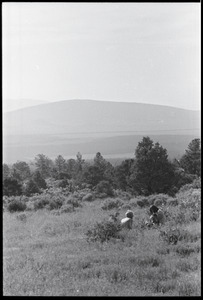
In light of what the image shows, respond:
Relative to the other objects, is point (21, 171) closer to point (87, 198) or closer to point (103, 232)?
point (87, 198)

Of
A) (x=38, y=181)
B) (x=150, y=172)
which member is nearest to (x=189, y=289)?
(x=150, y=172)

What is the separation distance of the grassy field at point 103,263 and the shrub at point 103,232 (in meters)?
0.18

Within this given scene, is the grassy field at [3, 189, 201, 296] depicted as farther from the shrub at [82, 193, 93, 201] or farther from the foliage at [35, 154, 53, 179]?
the foliage at [35, 154, 53, 179]

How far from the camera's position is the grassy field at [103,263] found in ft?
18.9

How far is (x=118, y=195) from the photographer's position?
26.1 m

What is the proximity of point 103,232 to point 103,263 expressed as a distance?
202cm

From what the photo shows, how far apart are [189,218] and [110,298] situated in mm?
6315

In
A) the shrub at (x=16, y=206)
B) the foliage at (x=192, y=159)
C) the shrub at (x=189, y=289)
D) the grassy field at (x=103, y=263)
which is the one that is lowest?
the shrub at (x=16, y=206)

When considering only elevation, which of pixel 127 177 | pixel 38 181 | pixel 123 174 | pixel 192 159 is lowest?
pixel 38 181

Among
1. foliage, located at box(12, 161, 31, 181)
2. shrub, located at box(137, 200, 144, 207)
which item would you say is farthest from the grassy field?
foliage, located at box(12, 161, 31, 181)

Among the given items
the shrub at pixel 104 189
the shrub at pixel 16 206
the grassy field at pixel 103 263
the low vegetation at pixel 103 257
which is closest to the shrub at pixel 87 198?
the shrub at pixel 104 189

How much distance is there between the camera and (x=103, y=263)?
7223 millimetres

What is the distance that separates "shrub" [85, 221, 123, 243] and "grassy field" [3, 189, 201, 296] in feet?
0.59

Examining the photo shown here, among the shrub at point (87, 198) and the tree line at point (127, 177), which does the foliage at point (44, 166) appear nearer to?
the tree line at point (127, 177)
